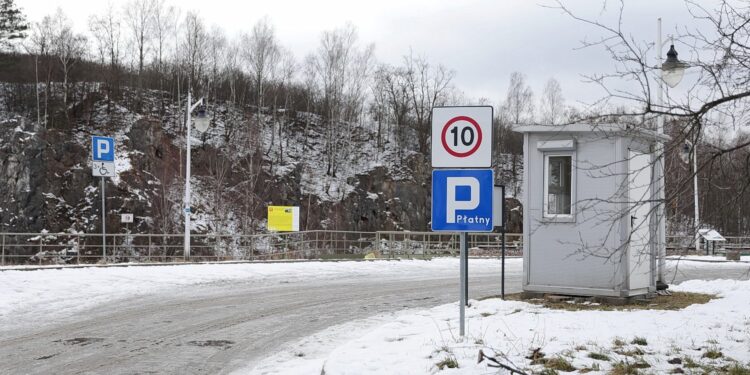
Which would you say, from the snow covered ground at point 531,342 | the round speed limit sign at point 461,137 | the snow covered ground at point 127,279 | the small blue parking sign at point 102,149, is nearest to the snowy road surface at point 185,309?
the snow covered ground at point 127,279

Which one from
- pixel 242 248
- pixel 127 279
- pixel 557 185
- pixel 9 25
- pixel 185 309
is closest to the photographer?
pixel 557 185

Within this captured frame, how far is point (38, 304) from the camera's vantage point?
1267 centimetres

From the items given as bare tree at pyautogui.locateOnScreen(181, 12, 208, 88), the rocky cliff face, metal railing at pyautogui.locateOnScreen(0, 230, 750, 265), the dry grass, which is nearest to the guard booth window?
the dry grass

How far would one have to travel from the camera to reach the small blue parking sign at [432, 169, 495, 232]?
7352 mm

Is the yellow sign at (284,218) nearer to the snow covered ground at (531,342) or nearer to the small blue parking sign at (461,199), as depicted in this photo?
the snow covered ground at (531,342)

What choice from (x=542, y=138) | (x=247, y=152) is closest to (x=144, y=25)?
(x=247, y=152)

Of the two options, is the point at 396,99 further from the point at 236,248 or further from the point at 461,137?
the point at 461,137

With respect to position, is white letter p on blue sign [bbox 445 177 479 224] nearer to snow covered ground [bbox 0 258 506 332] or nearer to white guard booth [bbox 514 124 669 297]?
white guard booth [bbox 514 124 669 297]

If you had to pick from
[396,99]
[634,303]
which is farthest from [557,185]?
[396,99]

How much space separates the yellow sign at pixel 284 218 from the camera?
2750 centimetres


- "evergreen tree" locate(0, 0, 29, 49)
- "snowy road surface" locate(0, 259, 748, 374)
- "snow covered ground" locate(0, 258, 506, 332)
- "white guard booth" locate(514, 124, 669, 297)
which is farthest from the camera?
"evergreen tree" locate(0, 0, 29, 49)

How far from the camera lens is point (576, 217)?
36.7 feet

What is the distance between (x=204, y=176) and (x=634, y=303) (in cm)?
4277

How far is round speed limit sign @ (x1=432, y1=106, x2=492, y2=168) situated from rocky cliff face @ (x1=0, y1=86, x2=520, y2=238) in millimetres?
35833
